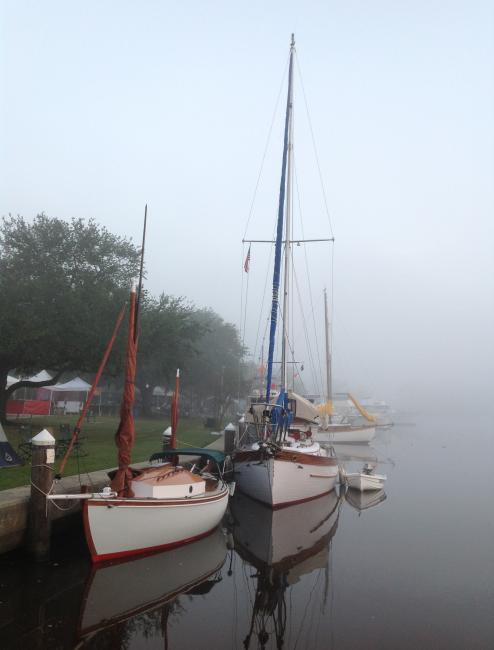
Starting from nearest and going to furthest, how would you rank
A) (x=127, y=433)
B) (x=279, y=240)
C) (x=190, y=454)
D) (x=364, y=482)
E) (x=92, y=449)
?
(x=127, y=433) → (x=190, y=454) → (x=92, y=449) → (x=279, y=240) → (x=364, y=482)

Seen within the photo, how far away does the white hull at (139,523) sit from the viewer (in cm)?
1058

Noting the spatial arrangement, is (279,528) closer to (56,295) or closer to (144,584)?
(144,584)

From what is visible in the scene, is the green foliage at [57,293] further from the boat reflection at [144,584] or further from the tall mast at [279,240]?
the boat reflection at [144,584]

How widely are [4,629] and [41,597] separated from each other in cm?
128

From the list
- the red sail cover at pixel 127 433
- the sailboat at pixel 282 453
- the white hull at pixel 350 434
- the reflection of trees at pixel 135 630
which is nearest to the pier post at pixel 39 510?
the red sail cover at pixel 127 433

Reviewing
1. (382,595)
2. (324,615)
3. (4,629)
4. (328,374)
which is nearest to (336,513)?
(382,595)

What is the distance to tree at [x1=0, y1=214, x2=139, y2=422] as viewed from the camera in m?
24.1

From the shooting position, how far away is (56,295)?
2592 cm

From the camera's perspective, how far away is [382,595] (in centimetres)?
1036

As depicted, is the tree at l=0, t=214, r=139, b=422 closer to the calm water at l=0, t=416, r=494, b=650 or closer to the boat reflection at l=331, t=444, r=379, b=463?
the calm water at l=0, t=416, r=494, b=650

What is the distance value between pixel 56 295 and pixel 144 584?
18717mm

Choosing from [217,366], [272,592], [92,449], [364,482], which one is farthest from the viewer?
[217,366]

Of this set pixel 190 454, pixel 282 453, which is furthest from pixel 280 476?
pixel 190 454

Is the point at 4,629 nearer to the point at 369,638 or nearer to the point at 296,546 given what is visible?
the point at 369,638
